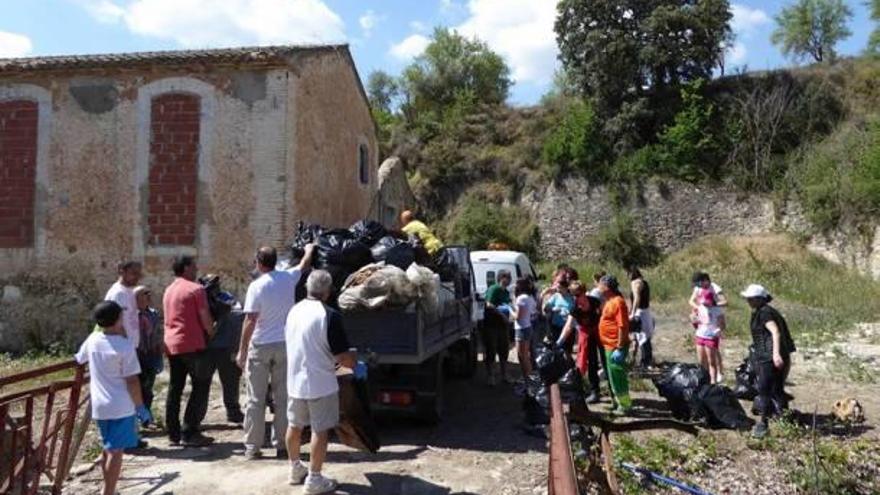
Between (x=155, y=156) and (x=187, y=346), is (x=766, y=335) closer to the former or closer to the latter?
(x=187, y=346)

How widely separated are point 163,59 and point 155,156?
1.67 m

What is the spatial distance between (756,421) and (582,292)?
2.23 m

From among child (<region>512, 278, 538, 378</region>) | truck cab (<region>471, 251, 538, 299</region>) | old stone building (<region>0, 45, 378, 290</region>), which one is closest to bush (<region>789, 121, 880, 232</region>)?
truck cab (<region>471, 251, 538, 299</region>)

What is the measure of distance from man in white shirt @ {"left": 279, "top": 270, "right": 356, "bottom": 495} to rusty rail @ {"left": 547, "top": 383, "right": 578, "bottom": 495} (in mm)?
2167

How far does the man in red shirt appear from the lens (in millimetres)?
6371

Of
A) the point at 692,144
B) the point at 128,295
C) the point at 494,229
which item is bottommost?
Answer: the point at 128,295

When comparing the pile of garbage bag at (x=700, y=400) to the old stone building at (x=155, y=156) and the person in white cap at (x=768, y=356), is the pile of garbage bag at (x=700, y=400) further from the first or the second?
the old stone building at (x=155, y=156)

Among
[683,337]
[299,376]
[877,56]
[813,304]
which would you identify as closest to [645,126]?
[877,56]

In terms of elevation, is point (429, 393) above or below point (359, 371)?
below

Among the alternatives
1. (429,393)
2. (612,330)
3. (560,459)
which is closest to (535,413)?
(429,393)

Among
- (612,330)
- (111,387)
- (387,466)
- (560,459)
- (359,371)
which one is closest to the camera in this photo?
(560,459)

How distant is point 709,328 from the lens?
880cm

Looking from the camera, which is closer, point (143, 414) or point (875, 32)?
point (143, 414)

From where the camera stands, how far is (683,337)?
14.4 meters
